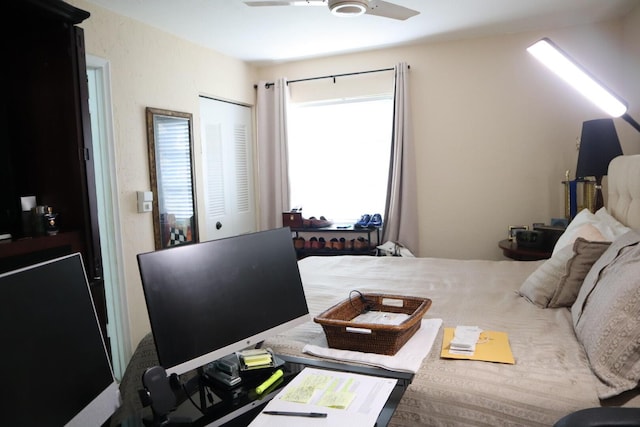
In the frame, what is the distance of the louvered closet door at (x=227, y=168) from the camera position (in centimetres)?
379

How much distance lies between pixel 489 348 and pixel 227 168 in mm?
3117

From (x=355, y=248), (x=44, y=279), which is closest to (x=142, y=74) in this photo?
(x=355, y=248)

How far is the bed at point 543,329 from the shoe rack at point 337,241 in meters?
1.63

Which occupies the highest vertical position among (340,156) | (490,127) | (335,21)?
(335,21)

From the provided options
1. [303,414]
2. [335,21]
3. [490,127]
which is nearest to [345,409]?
[303,414]

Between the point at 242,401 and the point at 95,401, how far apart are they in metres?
0.36

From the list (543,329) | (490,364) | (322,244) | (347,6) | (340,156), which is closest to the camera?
(490,364)

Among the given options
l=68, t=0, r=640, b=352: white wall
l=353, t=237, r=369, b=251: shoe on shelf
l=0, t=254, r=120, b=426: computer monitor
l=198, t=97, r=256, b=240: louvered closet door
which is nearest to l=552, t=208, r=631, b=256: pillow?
l=68, t=0, r=640, b=352: white wall

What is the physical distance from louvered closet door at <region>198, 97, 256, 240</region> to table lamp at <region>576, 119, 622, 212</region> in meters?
2.87

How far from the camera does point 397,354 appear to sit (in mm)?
1376

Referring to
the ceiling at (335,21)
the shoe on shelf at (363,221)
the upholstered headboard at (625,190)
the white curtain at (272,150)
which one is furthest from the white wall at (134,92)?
the upholstered headboard at (625,190)

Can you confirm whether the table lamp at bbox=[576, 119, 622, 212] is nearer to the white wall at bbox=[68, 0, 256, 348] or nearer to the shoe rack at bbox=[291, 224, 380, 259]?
the shoe rack at bbox=[291, 224, 380, 259]

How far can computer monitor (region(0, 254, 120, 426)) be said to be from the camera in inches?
26.8

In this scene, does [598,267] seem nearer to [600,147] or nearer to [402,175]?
[600,147]
